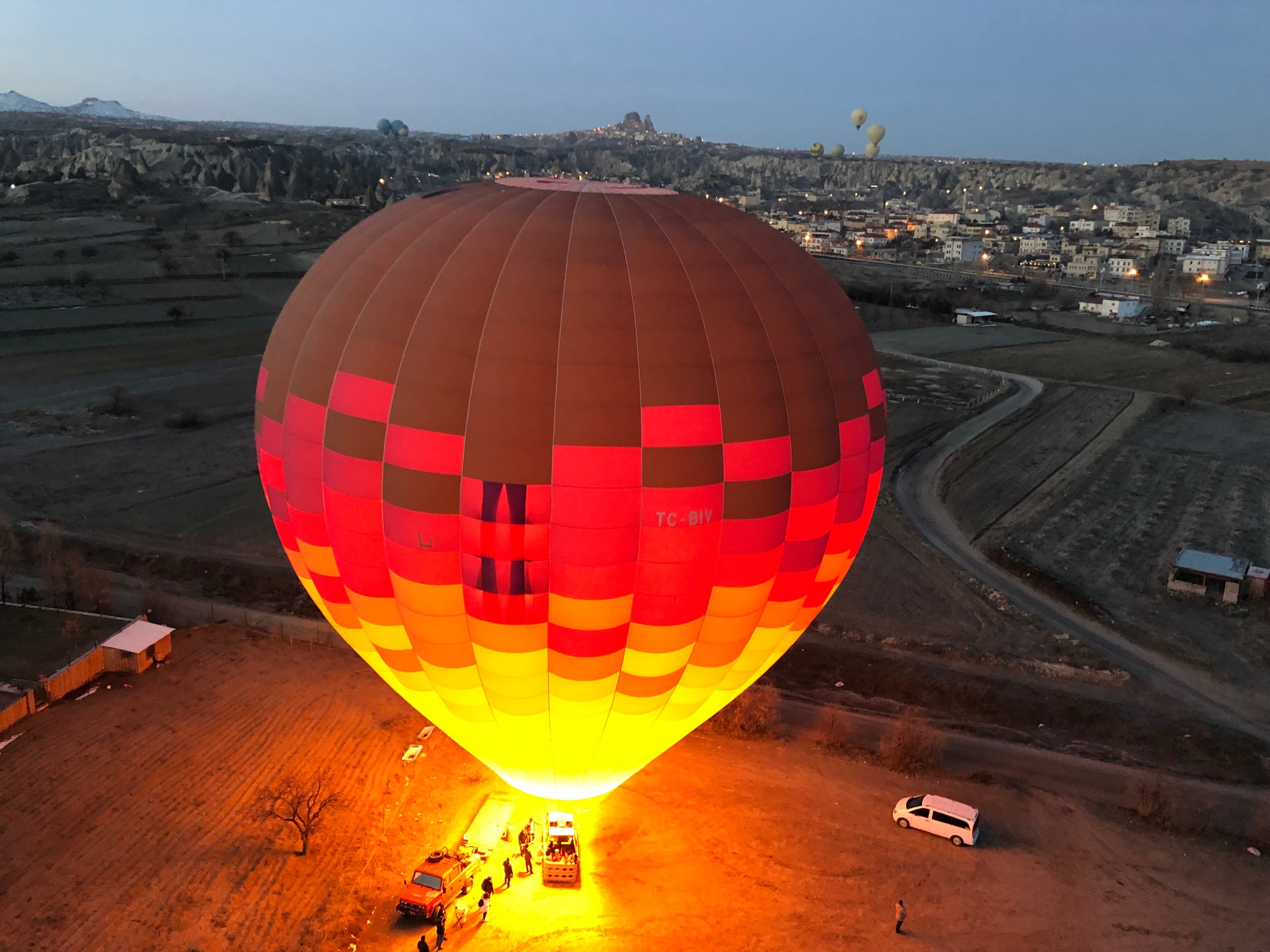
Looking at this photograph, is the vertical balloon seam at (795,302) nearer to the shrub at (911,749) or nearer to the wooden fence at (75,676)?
the shrub at (911,749)

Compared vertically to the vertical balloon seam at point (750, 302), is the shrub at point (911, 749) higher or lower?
lower

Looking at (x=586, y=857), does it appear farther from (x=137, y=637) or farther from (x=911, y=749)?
(x=137, y=637)

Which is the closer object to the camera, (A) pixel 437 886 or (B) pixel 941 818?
(A) pixel 437 886

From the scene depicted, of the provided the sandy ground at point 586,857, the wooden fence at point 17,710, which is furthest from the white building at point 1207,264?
the wooden fence at point 17,710

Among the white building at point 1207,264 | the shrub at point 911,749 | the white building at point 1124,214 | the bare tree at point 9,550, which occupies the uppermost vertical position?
the white building at point 1124,214

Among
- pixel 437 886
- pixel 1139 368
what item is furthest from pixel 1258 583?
pixel 1139 368

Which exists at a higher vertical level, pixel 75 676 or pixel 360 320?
pixel 360 320
